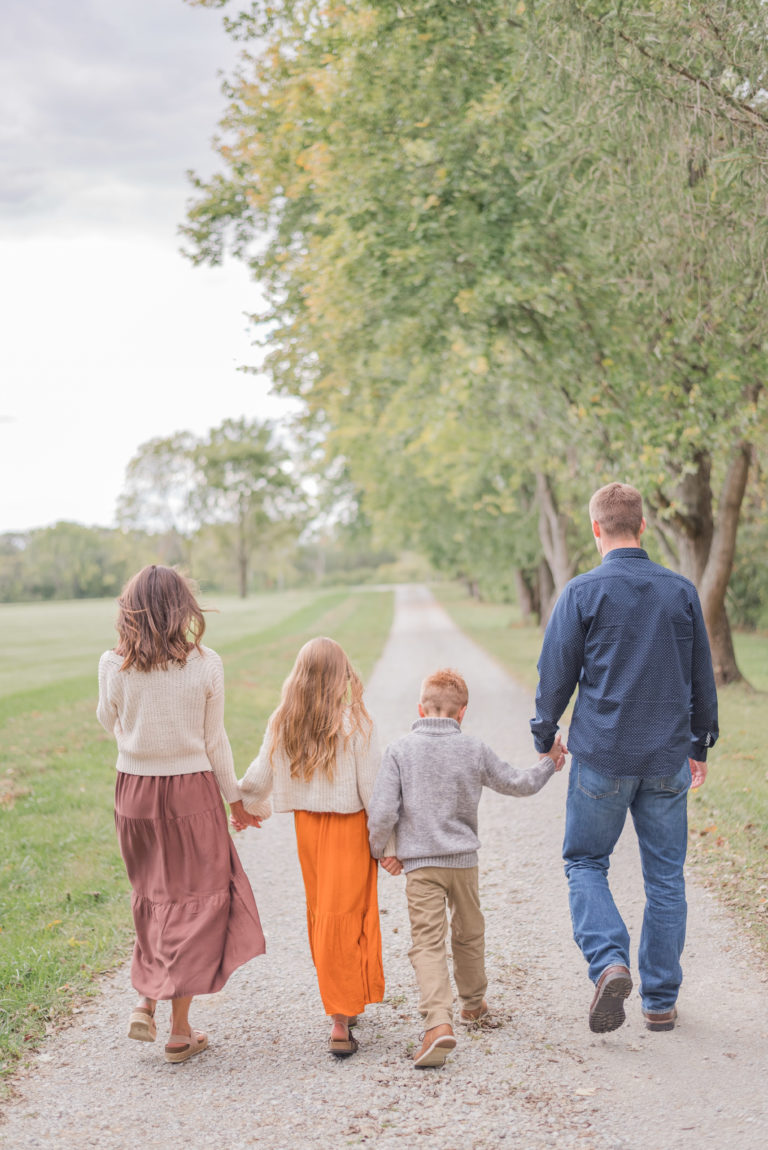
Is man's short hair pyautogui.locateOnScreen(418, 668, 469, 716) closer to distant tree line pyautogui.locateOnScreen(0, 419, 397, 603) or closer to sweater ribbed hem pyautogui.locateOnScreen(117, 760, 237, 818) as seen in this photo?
sweater ribbed hem pyautogui.locateOnScreen(117, 760, 237, 818)

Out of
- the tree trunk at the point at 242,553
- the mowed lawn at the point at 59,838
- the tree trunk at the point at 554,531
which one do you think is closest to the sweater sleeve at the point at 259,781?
the mowed lawn at the point at 59,838

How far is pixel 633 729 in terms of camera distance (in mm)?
3773

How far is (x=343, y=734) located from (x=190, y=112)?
38.2ft

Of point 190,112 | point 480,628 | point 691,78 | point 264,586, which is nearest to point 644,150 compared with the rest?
point 691,78

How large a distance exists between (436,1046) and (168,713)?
5.29 ft

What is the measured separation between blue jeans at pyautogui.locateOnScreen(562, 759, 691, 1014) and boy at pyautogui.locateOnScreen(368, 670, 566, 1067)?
25cm

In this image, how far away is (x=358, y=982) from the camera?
12.4 ft

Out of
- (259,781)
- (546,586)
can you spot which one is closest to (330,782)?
(259,781)

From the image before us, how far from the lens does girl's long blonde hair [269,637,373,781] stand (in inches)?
153

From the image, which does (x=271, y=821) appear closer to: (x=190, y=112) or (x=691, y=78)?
Answer: (x=691, y=78)

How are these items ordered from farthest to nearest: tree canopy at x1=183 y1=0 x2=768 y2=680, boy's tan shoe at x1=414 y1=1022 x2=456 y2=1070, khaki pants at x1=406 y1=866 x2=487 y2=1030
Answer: tree canopy at x1=183 y1=0 x2=768 y2=680, khaki pants at x1=406 y1=866 x2=487 y2=1030, boy's tan shoe at x1=414 y1=1022 x2=456 y2=1070

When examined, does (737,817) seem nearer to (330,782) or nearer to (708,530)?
(330,782)

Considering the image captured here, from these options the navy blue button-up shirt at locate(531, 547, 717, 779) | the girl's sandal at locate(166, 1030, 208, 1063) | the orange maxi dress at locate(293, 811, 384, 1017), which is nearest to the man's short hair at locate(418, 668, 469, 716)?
the navy blue button-up shirt at locate(531, 547, 717, 779)

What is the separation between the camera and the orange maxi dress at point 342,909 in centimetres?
376
